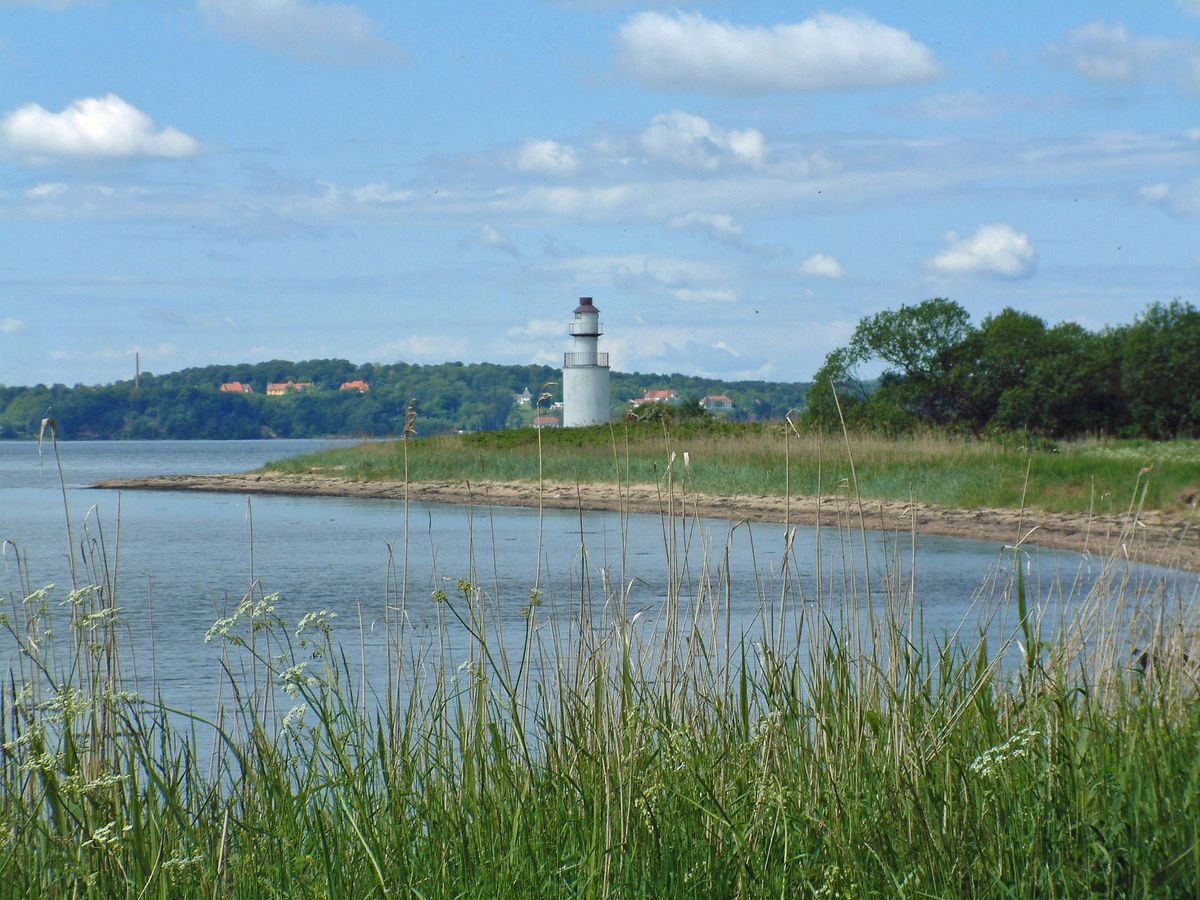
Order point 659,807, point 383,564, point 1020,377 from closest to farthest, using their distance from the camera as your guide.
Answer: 1. point 659,807
2. point 383,564
3. point 1020,377

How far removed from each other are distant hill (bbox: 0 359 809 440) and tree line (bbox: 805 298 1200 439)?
119 inches

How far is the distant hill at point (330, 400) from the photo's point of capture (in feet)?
30.5

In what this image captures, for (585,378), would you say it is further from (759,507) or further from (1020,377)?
(759,507)

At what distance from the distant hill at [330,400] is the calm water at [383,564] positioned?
1022mm

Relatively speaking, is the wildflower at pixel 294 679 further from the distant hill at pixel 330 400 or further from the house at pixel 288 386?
the house at pixel 288 386

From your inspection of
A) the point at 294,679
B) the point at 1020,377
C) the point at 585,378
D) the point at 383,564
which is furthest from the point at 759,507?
the point at 585,378

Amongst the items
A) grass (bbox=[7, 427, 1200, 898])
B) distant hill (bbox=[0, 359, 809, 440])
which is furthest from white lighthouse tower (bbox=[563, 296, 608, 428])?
grass (bbox=[7, 427, 1200, 898])

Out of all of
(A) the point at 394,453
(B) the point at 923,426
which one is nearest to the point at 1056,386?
(B) the point at 923,426

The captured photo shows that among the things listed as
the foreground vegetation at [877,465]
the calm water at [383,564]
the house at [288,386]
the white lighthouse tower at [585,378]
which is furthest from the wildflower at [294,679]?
the white lighthouse tower at [585,378]

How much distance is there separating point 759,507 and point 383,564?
10.1 meters

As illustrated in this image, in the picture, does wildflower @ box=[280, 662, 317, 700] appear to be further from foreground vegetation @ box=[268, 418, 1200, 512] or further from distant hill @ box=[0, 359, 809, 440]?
foreground vegetation @ box=[268, 418, 1200, 512]

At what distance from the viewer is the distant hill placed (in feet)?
30.5

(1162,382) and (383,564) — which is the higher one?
(1162,382)

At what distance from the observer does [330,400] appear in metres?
39.2
